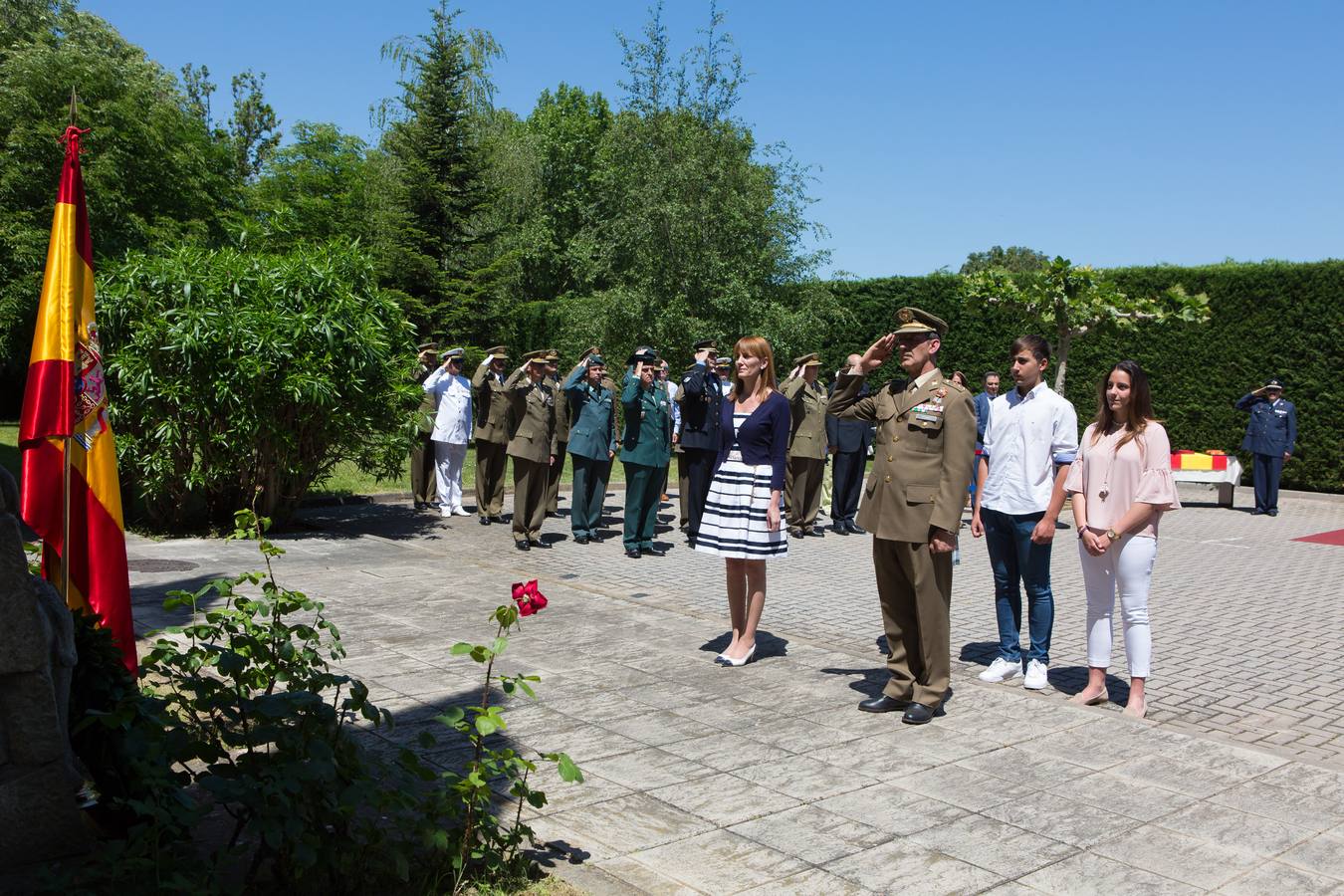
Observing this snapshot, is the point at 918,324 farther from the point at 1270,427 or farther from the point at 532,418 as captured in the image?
the point at 1270,427

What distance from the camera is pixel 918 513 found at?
5820 millimetres

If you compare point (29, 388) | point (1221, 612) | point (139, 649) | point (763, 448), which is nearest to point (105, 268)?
point (139, 649)

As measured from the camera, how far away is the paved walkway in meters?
4.06

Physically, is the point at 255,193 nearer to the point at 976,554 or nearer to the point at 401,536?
the point at 401,536

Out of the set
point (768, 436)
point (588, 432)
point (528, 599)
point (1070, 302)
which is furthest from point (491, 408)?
point (528, 599)

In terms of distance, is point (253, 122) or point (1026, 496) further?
point (253, 122)

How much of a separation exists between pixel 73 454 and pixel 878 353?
3.92 m

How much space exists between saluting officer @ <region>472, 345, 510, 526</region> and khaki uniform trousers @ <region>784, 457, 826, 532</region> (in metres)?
3.45

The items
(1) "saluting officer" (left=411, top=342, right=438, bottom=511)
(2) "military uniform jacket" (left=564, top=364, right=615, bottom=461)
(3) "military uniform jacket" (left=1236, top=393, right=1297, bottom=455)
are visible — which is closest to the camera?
(2) "military uniform jacket" (left=564, top=364, right=615, bottom=461)

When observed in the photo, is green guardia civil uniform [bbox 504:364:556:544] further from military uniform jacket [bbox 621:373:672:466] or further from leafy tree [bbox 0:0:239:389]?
leafy tree [bbox 0:0:239:389]

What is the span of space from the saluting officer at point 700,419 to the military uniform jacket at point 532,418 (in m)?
1.46

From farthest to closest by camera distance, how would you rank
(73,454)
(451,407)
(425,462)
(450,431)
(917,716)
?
(425,462) < (451,407) < (450,431) < (917,716) < (73,454)

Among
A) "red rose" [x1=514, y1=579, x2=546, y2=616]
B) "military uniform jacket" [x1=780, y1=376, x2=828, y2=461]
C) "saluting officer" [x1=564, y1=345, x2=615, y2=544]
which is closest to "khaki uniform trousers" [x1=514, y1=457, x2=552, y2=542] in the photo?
"saluting officer" [x1=564, y1=345, x2=615, y2=544]

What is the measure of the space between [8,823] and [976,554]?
415 inches
